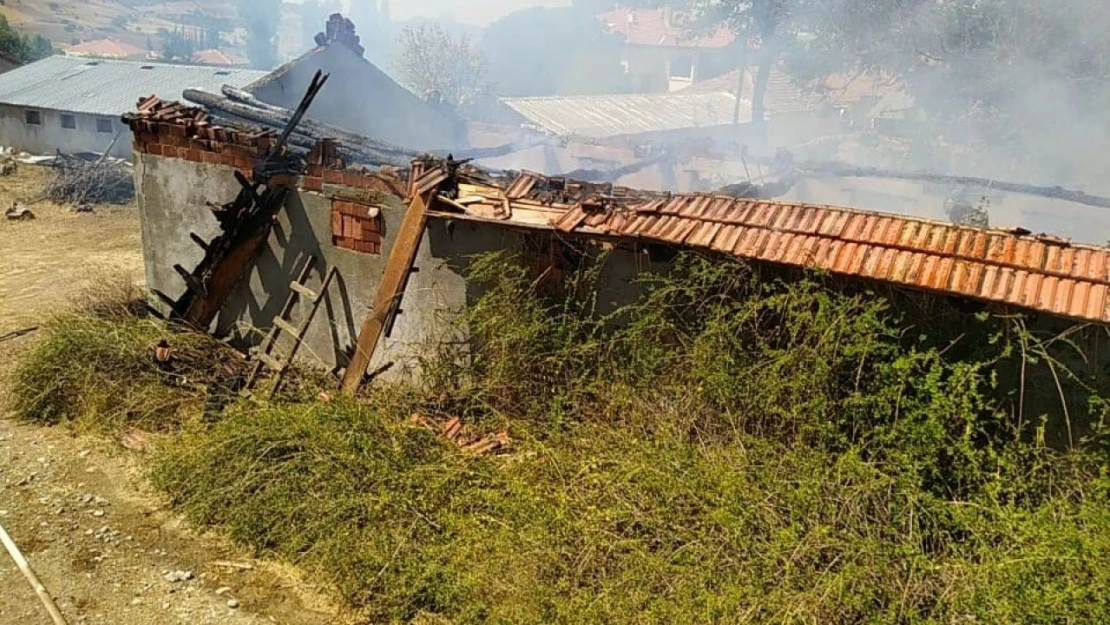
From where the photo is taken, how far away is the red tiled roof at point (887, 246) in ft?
13.1

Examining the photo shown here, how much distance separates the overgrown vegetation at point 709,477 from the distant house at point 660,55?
4592 centimetres

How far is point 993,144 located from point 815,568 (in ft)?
48.9

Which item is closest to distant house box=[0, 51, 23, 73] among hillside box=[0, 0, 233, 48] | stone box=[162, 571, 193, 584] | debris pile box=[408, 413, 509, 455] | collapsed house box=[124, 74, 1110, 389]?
collapsed house box=[124, 74, 1110, 389]

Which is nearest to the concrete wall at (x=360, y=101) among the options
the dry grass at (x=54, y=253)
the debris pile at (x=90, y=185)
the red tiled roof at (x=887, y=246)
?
the dry grass at (x=54, y=253)

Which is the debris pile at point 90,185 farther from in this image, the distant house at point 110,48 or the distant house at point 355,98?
the distant house at point 110,48

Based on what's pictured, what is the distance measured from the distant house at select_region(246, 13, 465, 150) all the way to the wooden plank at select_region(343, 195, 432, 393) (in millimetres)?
10287

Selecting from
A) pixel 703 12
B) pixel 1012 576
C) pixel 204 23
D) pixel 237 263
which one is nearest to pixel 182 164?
pixel 237 263

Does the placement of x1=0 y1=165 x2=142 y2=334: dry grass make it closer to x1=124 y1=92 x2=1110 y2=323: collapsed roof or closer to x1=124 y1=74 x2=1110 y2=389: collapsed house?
x1=124 y1=74 x2=1110 y2=389: collapsed house

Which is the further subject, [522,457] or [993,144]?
[993,144]

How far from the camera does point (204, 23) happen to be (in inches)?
4331

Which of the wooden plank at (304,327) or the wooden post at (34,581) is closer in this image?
the wooden post at (34,581)

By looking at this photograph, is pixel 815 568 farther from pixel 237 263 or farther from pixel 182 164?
pixel 182 164

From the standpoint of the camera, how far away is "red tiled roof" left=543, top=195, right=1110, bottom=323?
13.1 feet

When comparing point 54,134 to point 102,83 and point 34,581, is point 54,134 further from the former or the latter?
point 34,581
